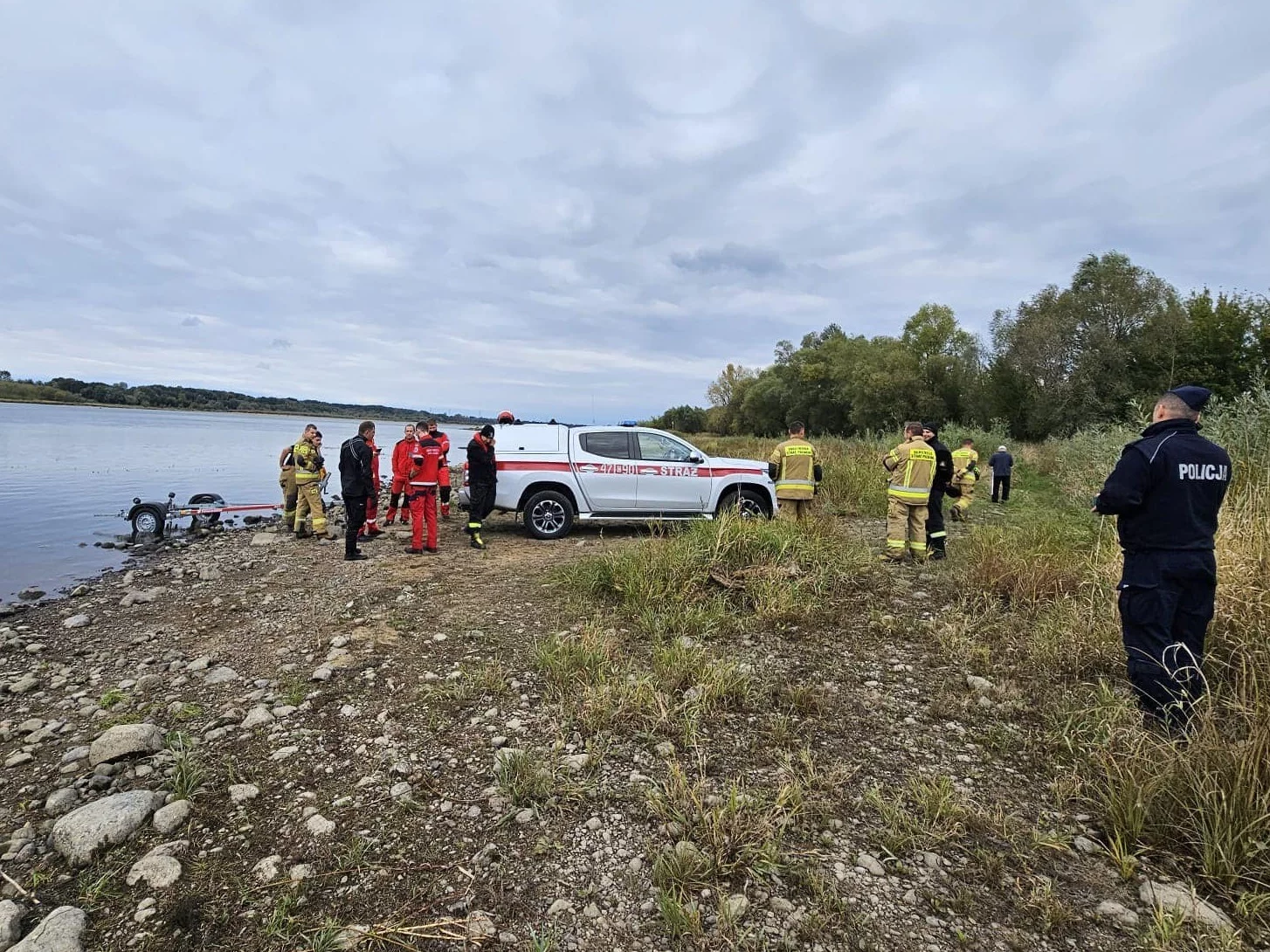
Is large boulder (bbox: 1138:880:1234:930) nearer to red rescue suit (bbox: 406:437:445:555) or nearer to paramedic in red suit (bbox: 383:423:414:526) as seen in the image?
red rescue suit (bbox: 406:437:445:555)

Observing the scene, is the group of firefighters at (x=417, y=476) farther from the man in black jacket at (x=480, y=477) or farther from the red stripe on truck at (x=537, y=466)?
the red stripe on truck at (x=537, y=466)

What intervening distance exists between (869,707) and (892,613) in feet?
6.11

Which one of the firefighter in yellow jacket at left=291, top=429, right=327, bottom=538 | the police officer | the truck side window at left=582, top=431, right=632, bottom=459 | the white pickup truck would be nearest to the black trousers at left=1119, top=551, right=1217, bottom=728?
the police officer

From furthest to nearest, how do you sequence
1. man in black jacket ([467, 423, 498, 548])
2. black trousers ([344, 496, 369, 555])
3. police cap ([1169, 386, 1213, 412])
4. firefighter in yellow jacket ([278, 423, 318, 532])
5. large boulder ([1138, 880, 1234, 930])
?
firefighter in yellow jacket ([278, 423, 318, 532]), man in black jacket ([467, 423, 498, 548]), black trousers ([344, 496, 369, 555]), police cap ([1169, 386, 1213, 412]), large boulder ([1138, 880, 1234, 930])

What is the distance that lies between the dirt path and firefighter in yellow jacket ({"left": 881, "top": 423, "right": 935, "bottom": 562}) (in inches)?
83.7

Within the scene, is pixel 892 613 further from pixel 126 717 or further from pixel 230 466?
pixel 230 466

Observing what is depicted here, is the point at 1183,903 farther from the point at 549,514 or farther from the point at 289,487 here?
the point at 289,487

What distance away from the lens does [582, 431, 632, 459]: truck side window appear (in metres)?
9.52

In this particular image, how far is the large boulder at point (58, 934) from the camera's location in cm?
209

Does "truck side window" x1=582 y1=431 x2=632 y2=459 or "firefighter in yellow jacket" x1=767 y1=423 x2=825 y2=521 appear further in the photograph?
"truck side window" x1=582 y1=431 x2=632 y2=459

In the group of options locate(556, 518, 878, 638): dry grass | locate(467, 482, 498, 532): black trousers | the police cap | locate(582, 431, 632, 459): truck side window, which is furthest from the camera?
locate(582, 431, 632, 459): truck side window

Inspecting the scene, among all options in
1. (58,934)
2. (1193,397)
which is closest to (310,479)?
(58,934)

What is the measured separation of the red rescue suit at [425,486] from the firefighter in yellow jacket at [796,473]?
479 cm

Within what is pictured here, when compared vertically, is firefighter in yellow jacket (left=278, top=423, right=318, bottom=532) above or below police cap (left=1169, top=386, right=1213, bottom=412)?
below
